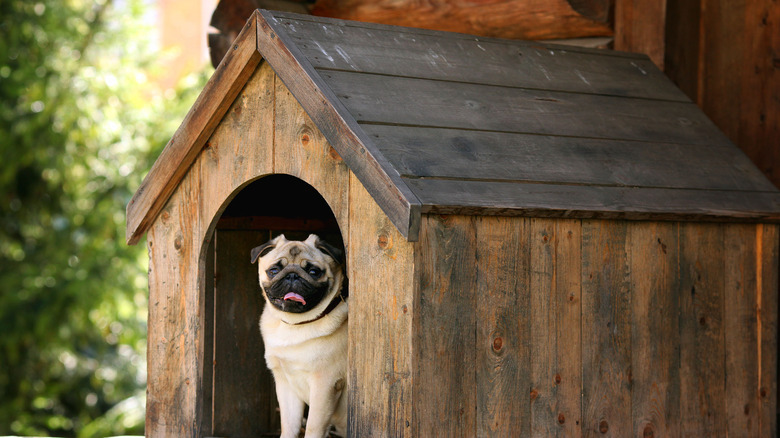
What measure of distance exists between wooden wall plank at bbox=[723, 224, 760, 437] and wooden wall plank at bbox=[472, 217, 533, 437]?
1.00 m

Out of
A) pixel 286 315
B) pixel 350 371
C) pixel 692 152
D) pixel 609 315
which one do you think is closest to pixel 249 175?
pixel 286 315

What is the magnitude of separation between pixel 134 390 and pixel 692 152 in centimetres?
648

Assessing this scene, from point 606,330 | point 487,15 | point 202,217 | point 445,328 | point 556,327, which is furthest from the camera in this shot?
point 487,15

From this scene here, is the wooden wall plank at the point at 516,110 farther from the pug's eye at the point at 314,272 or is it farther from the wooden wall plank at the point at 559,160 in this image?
the pug's eye at the point at 314,272

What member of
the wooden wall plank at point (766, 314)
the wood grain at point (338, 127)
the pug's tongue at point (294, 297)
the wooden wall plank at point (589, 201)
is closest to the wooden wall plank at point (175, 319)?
the pug's tongue at point (294, 297)

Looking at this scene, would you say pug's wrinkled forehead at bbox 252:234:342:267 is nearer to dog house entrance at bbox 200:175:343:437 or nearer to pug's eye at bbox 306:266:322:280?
pug's eye at bbox 306:266:322:280

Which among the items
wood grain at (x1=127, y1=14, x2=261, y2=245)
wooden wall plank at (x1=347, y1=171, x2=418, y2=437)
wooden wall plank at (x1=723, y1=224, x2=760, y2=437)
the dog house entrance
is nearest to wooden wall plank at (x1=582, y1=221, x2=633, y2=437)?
wooden wall plank at (x1=723, y1=224, x2=760, y2=437)

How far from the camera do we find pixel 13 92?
738 cm

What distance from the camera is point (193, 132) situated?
10.3 feet

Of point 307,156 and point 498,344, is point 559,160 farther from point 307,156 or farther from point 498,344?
point 307,156

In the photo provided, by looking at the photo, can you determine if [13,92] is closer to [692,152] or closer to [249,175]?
[249,175]

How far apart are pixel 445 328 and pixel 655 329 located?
93 centimetres

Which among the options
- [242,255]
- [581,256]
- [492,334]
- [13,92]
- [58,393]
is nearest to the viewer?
[492,334]

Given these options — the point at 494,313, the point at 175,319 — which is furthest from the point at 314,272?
the point at 494,313
